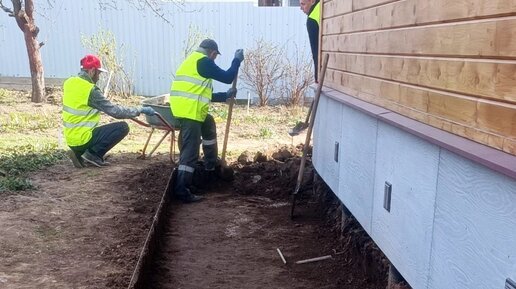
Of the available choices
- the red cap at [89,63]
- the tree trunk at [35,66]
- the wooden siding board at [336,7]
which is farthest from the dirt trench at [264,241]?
the tree trunk at [35,66]

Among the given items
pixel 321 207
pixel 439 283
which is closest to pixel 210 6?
pixel 321 207

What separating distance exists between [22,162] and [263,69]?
24.0 ft

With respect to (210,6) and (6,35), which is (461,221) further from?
(6,35)

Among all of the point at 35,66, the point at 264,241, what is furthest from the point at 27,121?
the point at 264,241

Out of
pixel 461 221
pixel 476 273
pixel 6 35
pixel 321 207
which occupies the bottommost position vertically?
pixel 321 207

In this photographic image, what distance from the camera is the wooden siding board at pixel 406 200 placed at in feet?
9.34

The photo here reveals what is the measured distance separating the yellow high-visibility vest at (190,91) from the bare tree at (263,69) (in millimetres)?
7008

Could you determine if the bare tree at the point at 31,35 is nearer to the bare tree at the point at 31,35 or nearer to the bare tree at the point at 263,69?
the bare tree at the point at 31,35

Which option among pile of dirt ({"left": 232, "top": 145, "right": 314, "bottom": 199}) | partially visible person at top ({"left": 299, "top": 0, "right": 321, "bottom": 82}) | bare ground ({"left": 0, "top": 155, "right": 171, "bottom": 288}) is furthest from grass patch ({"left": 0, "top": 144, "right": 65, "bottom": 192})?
partially visible person at top ({"left": 299, "top": 0, "right": 321, "bottom": 82})

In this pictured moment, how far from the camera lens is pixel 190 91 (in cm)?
618

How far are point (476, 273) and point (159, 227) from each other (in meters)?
3.42

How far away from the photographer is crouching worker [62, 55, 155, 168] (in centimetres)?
684

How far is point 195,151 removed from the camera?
6.23 m

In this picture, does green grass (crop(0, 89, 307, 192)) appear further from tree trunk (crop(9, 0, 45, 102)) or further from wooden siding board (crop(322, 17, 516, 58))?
wooden siding board (crop(322, 17, 516, 58))
